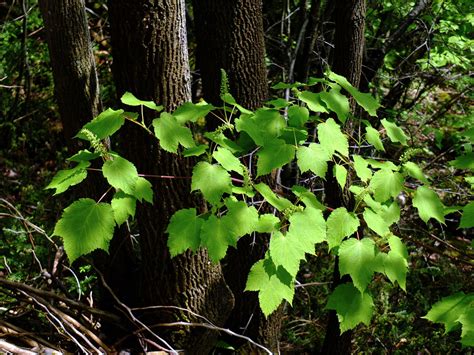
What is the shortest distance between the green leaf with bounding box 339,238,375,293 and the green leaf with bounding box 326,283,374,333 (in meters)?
0.20

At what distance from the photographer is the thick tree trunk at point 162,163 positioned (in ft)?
7.42

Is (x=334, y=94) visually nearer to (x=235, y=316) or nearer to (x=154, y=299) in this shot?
(x=154, y=299)

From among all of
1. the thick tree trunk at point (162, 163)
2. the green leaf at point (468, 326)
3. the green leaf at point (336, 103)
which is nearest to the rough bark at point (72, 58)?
the thick tree trunk at point (162, 163)

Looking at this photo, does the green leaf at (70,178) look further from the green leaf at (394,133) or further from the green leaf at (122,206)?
the green leaf at (394,133)

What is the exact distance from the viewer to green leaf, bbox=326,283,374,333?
2.25m

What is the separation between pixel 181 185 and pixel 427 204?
1101mm

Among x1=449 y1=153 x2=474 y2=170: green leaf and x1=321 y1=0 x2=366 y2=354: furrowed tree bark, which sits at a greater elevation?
x1=321 y1=0 x2=366 y2=354: furrowed tree bark

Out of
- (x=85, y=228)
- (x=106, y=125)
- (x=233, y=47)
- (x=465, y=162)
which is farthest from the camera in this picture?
(x=233, y=47)

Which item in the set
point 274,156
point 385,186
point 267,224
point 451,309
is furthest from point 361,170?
point 451,309

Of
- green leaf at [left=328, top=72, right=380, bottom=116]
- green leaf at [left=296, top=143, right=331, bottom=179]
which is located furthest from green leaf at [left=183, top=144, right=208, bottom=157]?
green leaf at [left=328, top=72, right=380, bottom=116]

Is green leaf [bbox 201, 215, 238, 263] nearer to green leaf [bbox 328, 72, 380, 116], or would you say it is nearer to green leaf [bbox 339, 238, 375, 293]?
green leaf [bbox 339, 238, 375, 293]

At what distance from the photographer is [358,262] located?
2.09 m

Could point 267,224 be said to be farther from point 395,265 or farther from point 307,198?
point 395,265

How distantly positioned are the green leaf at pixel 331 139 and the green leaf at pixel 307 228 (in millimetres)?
338
